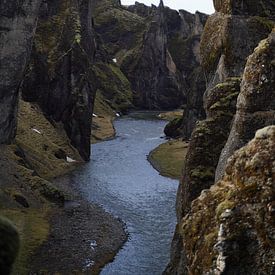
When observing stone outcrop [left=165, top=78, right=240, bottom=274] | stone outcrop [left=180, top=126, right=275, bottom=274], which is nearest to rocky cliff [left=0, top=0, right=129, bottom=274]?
stone outcrop [left=180, top=126, right=275, bottom=274]

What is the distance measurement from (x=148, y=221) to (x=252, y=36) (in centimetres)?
2662

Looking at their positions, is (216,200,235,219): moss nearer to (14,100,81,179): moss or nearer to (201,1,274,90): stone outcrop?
(201,1,274,90): stone outcrop

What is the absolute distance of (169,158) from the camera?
104250 millimetres

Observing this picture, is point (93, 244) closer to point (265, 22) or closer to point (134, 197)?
point (134, 197)

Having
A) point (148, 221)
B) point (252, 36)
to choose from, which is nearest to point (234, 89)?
point (252, 36)

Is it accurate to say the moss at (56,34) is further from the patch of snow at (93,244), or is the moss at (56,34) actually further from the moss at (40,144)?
the patch of snow at (93,244)

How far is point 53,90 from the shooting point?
10625cm

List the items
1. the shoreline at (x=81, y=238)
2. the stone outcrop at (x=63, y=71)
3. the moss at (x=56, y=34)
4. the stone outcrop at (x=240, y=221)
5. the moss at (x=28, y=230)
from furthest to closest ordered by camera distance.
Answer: the moss at (x=56, y=34) → the stone outcrop at (x=63, y=71) → the shoreline at (x=81, y=238) → the moss at (x=28, y=230) → the stone outcrop at (x=240, y=221)

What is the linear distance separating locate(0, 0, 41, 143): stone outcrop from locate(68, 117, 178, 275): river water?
18.0 metres

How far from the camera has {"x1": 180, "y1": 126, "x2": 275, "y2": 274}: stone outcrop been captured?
14.8 m

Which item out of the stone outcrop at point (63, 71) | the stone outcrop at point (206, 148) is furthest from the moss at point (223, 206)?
the stone outcrop at point (63, 71)

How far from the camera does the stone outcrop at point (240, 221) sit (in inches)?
584

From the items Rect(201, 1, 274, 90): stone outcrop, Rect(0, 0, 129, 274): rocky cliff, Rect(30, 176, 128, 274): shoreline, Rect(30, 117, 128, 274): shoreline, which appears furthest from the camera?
Rect(0, 0, 129, 274): rocky cliff

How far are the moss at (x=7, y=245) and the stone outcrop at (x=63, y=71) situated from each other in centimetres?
9449
